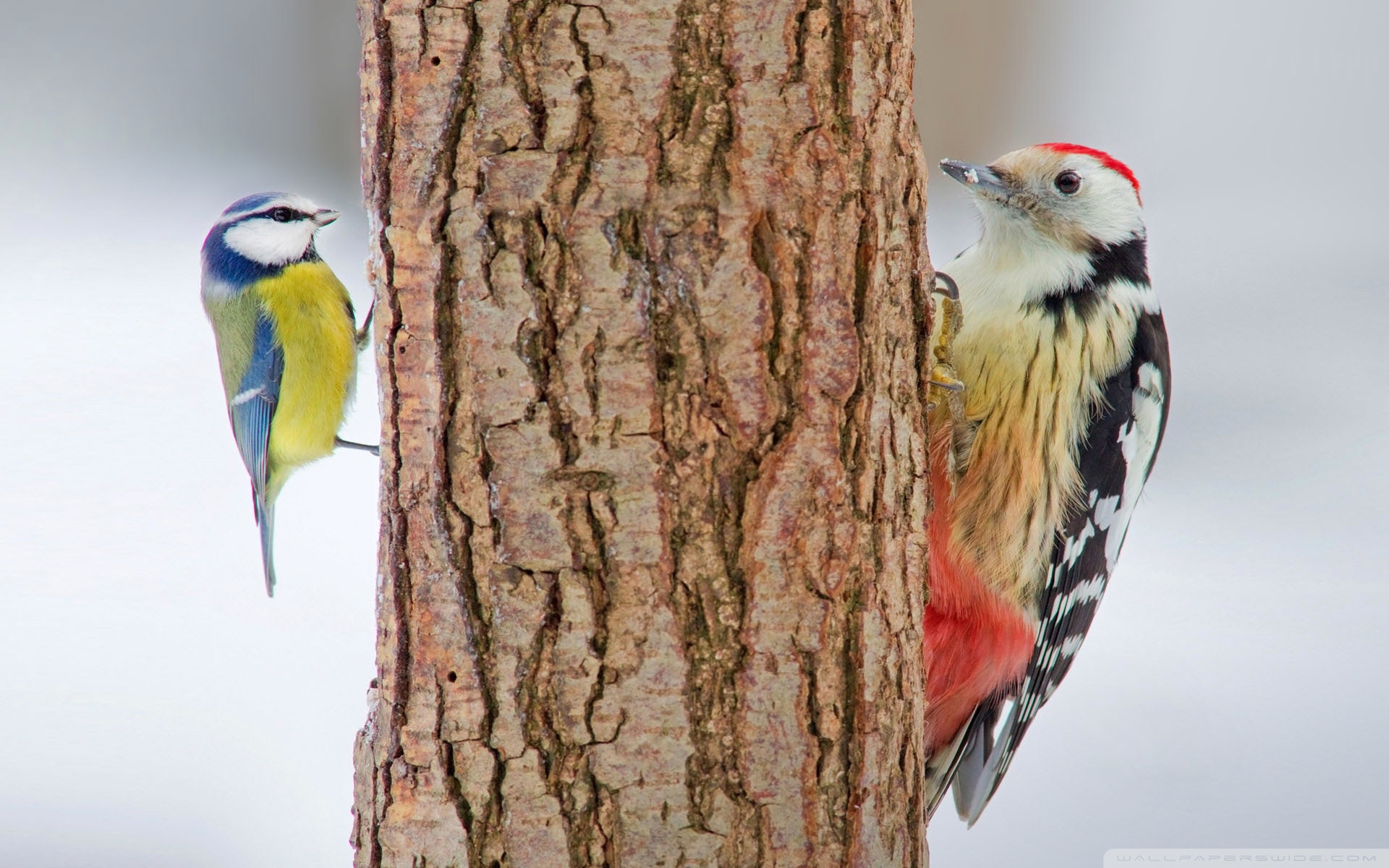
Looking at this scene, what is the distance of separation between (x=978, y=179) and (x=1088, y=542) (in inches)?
20.3

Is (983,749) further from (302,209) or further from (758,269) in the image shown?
(302,209)

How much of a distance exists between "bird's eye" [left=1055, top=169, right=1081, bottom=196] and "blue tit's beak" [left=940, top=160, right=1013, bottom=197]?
6cm

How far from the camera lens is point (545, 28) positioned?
33.0 inches

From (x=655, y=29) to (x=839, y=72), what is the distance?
5.9 inches

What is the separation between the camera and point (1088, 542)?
1475 mm

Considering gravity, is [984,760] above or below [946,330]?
below

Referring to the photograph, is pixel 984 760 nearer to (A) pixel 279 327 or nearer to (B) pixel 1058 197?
(B) pixel 1058 197

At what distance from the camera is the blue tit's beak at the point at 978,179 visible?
1504 mm

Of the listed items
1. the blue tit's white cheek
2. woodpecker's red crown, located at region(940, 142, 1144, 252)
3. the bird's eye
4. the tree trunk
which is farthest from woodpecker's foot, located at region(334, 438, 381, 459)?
the bird's eye

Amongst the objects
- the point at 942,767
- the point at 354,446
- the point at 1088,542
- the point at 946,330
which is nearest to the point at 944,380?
the point at 946,330

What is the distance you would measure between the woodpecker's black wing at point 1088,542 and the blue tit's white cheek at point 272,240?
3.92ft

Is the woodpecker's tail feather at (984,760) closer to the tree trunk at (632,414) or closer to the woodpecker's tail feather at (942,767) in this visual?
the woodpecker's tail feather at (942,767)

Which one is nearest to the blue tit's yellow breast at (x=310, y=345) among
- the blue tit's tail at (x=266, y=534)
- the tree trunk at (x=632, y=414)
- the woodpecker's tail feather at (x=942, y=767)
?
the blue tit's tail at (x=266, y=534)

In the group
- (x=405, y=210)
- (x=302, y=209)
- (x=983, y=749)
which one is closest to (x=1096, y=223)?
(x=983, y=749)
